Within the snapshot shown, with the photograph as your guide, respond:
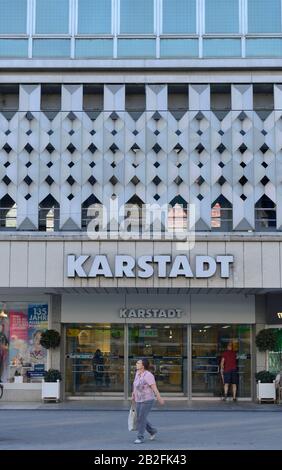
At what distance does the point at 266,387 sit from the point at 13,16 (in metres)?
15.0

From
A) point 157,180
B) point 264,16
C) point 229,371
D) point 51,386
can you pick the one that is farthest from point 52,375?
point 264,16

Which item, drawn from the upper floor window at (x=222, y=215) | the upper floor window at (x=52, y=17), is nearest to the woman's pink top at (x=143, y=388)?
the upper floor window at (x=222, y=215)

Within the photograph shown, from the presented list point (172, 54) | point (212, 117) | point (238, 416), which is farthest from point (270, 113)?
point (238, 416)

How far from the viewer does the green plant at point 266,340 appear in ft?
80.4

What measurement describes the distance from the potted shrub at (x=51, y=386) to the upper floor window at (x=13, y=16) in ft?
38.0

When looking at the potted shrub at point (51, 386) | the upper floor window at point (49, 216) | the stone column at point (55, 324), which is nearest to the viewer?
the potted shrub at point (51, 386)

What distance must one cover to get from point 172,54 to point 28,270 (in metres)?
8.76

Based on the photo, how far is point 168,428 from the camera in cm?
1667

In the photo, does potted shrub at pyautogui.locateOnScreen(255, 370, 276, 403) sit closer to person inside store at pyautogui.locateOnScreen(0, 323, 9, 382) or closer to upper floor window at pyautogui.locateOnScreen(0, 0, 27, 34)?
person inside store at pyautogui.locateOnScreen(0, 323, 9, 382)

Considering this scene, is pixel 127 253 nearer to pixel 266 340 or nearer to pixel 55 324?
pixel 55 324

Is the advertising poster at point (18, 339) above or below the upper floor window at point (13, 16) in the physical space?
below

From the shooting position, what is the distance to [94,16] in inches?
993

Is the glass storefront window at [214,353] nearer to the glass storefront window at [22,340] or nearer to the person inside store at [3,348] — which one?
the glass storefront window at [22,340]

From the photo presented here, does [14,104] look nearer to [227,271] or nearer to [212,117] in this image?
[212,117]
